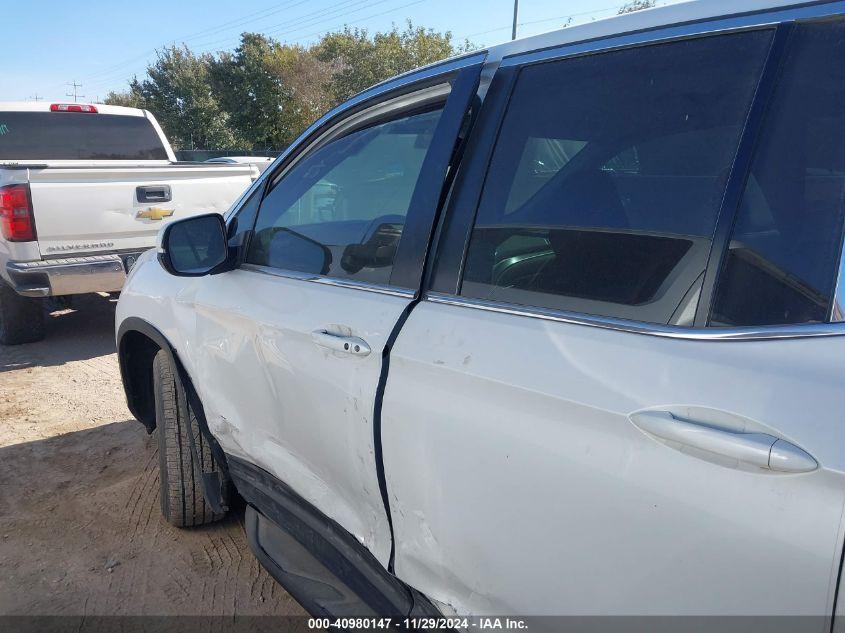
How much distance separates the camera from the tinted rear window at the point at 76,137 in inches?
273

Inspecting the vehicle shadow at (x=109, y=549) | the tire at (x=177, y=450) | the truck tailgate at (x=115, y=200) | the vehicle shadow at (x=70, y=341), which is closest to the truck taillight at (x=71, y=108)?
the truck tailgate at (x=115, y=200)

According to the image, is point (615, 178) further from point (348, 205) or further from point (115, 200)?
point (115, 200)

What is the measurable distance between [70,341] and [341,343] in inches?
214

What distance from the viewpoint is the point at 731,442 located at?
0.99 metres

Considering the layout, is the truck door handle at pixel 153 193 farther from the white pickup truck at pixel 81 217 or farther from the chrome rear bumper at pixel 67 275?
the chrome rear bumper at pixel 67 275

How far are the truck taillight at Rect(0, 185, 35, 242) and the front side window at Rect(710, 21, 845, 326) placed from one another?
5372mm

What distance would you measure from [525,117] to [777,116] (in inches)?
23.0

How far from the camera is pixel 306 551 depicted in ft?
6.64

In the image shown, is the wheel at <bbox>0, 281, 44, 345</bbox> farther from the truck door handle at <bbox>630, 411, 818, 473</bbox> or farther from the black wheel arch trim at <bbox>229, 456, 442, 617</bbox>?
the truck door handle at <bbox>630, 411, 818, 473</bbox>

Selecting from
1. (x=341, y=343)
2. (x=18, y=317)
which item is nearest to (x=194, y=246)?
(x=341, y=343)

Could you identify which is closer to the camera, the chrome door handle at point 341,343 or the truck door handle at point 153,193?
the chrome door handle at point 341,343

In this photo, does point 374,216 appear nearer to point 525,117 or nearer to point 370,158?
point 370,158

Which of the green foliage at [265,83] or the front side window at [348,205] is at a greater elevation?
the green foliage at [265,83]

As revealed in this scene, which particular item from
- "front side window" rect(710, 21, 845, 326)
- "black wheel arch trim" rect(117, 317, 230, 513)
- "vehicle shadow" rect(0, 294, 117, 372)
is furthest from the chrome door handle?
"vehicle shadow" rect(0, 294, 117, 372)
